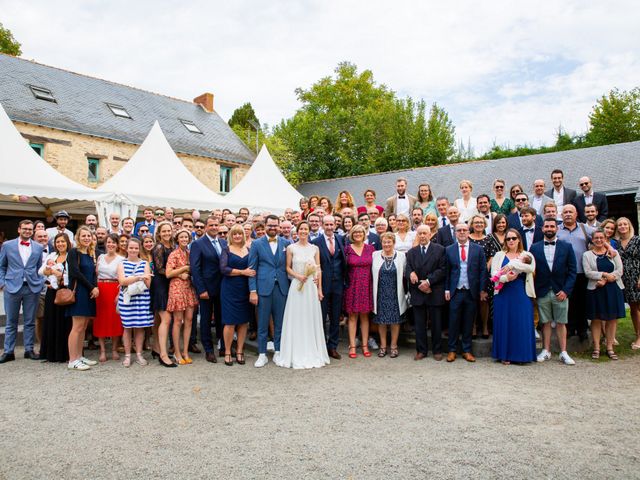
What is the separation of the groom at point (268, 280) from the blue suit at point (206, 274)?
0.49 m

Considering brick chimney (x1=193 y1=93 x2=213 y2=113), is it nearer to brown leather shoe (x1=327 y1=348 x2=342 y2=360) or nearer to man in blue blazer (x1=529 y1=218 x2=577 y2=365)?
brown leather shoe (x1=327 y1=348 x2=342 y2=360)

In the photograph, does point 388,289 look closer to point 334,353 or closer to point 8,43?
point 334,353

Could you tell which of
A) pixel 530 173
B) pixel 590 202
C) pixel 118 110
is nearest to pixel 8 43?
pixel 118 110

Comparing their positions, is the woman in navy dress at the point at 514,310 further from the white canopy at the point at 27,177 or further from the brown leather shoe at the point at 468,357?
the white canopy at the point at 27,177

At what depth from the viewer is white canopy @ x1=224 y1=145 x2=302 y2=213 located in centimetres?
1365

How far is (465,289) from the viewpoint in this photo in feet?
18.3

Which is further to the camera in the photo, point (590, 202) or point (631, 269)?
point (590, 202)

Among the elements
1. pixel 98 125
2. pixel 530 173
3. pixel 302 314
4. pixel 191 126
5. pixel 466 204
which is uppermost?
pixel 191 126

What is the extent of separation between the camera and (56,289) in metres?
5.42

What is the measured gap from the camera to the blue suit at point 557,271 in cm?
542

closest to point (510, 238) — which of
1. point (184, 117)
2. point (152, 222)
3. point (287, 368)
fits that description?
point (287, 368)

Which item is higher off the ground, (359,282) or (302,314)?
(359,282)

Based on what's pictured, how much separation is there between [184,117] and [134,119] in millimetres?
3429

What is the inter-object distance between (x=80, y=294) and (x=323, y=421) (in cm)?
353
